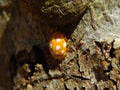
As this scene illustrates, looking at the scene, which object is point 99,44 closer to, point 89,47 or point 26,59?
point 89,47

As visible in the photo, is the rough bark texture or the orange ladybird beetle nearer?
the rough bark texture

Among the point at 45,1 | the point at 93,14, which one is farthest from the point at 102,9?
the point at 45,1

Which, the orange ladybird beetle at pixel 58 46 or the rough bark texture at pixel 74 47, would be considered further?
the orange ladybird beetle at pixel 58 46
